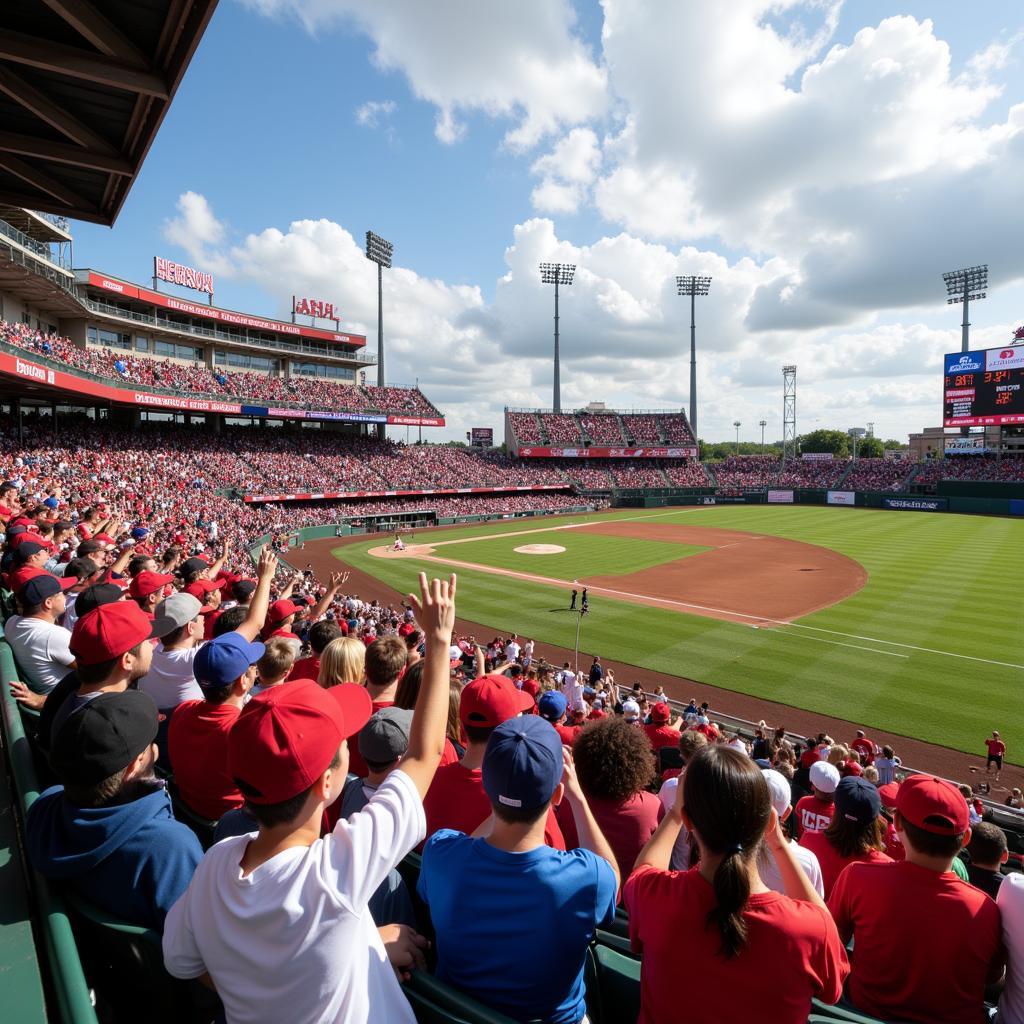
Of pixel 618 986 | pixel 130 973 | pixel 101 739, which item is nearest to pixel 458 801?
pixel 618 986

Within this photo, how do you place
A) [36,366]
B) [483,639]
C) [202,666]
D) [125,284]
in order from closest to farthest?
[202,666] < [483,639] < [36,366] < [125,284]

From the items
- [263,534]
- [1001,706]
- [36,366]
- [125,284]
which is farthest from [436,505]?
[1001,706]

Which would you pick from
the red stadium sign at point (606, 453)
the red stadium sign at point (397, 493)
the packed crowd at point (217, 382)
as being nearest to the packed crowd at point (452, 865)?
the packed crowd at point (217, 382)

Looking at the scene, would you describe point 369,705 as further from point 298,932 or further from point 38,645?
point 38,645

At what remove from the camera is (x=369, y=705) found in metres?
2.69

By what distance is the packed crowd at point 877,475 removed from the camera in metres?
68.4

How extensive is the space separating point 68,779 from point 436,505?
194 ft

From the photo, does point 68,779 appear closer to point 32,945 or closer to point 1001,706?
point 32,945

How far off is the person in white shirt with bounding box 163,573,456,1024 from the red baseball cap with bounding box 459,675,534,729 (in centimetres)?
113

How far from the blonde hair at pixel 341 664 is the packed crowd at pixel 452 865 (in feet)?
2.35

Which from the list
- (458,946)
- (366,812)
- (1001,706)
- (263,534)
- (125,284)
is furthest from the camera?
(125,284)

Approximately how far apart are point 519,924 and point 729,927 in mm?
743

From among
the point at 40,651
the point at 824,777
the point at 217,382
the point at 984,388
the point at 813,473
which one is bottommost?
the point at 824,777

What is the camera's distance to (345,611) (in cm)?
2100
